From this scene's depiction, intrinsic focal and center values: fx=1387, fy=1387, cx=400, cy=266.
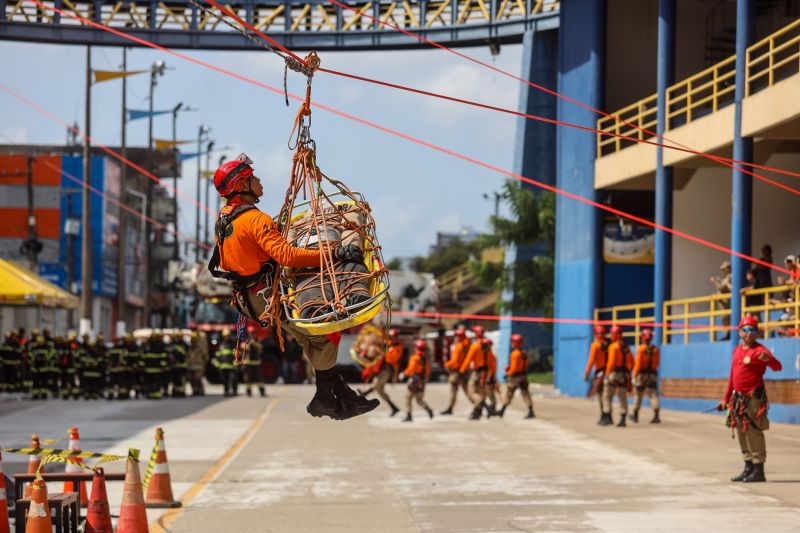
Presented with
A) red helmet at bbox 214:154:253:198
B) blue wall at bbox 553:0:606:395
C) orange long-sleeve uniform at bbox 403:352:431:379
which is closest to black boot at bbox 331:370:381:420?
red helmet at bbox 214:154:253:198

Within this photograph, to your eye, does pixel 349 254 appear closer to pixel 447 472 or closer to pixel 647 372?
pixel 447 472

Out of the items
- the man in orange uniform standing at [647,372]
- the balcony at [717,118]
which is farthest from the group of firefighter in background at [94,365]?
the man in orange uniform standing at [647,372]

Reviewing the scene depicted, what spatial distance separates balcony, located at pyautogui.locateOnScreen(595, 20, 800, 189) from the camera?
26531mm

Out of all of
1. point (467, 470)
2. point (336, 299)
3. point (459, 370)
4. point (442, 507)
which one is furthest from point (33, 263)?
point (336, 299)

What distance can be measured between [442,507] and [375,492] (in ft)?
5.10

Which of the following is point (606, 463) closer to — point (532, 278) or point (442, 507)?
point (442, 507)

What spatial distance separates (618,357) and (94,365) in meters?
17.5

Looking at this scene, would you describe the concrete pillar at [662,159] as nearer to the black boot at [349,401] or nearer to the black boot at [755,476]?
the black boot at [755,476]

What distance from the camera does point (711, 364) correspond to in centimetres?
3062

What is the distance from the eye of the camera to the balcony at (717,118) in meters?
26.5

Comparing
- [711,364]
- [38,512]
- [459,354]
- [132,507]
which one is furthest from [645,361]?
[38,512]

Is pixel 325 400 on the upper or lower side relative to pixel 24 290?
lower

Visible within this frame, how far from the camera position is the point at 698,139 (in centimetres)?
3138

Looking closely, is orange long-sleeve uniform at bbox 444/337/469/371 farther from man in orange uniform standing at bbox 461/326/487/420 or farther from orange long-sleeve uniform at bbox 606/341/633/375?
orange long-sleeve uniform at bbox 606/341/633/375
